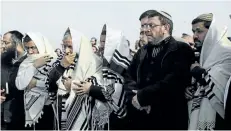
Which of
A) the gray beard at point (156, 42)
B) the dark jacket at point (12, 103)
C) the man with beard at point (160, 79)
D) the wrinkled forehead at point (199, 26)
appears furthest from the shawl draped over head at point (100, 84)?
the dark jacket at point (12, 103)

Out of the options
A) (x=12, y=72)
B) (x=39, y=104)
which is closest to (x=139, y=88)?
(x=39, y=104)

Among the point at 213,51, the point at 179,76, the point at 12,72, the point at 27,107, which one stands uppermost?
the point at 213,51

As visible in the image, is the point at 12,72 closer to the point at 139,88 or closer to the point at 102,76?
the point at 102,76

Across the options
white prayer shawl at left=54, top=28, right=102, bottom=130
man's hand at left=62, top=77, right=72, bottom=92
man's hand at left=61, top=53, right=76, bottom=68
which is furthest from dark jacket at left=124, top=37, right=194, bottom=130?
man's hand at left=61, top=53, right=76, bottom=68

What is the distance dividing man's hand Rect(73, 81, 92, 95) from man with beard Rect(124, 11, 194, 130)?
1.57ft

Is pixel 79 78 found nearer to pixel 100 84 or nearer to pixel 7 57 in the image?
pixel 100 84

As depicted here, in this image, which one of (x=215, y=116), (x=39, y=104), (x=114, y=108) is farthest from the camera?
Answer: (x=39, y=104)

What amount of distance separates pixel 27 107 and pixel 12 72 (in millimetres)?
574

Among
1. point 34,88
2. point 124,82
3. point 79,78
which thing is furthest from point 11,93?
point 124,82

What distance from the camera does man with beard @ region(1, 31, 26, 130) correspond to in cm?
576

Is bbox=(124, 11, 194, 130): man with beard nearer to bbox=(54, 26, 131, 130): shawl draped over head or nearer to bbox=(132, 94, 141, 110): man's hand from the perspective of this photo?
bbox=(132, 94, 141, 110): man's hand

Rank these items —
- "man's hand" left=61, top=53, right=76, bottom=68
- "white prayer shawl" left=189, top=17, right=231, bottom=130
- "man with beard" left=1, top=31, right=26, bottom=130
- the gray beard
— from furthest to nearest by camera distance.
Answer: "man with beard" left=1, top=31, right=26, bottom=130 < "man's hand" left=61, top=53, right=76, bottom=68 < the gray beard < "white prayer shawl" left=189, top=17, right=231, bottom=130

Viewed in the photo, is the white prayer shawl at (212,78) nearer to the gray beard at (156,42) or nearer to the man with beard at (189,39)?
the gray beard at (156,42)

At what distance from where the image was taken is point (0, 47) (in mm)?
6176
